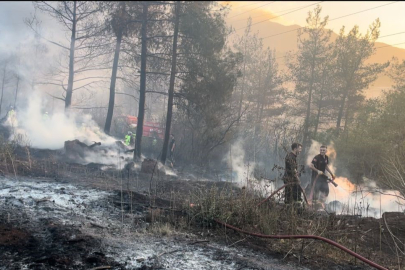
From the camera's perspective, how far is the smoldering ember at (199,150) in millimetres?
4285

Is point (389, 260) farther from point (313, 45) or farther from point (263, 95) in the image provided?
point (263, 95)

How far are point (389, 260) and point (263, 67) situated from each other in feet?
85.2

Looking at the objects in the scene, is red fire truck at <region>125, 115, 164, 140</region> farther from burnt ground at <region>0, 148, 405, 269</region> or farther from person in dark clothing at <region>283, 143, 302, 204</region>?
person in dark clothing at <region>283, 143, 302, 204</region>

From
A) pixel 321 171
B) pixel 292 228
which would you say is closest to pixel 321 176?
pixel 321 171

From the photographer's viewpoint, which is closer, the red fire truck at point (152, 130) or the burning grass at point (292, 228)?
the burning grass at point (292, 228)

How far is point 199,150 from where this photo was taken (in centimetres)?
1616

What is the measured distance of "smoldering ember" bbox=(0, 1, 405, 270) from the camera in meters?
4.29

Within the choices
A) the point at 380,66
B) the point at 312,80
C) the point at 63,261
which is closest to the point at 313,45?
the point at 312,80

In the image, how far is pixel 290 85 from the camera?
2842 cm

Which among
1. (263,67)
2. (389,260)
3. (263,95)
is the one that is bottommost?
(389,260)

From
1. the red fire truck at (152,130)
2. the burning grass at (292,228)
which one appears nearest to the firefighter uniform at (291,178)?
the burning grass at (292,228)

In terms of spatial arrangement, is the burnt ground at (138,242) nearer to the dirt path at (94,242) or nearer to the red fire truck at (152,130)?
the dirt path at (94,242)

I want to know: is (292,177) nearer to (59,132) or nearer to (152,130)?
(59,132)

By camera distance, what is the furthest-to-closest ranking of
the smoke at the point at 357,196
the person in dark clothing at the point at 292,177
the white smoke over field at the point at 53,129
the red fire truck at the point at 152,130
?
the red fire truck at the point at 152,130 → the white smoke over field at the point at 53,129 → the smoke at the point at 357,196 → the person in dark clothing at the point at 292,177
